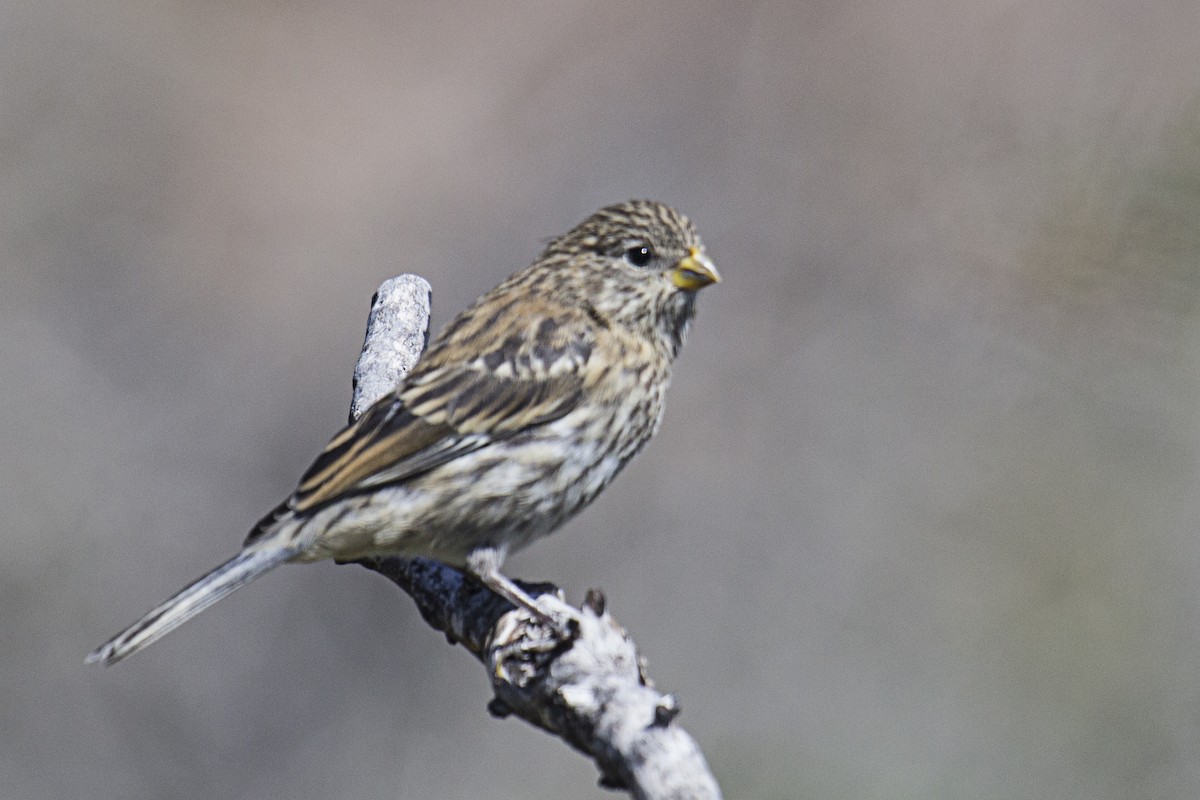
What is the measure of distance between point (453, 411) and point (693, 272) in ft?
3.41

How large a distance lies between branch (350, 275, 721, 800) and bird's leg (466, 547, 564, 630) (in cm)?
4

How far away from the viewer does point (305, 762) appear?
6895 mm

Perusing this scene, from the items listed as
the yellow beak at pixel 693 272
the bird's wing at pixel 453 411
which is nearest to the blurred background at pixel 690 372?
the yellow beak at pixel 693 272

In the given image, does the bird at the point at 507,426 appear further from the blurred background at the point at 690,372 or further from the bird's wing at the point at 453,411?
the blurred background at the point at 690,372

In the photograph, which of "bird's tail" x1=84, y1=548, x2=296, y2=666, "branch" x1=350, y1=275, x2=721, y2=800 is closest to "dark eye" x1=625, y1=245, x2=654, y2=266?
"branch" x1=350, y1=275, x2=721, y2=800

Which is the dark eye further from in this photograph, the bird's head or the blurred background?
the blurred background

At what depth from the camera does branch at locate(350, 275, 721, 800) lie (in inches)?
112

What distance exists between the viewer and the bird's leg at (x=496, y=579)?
3963 mm

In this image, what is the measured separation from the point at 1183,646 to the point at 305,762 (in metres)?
4.09

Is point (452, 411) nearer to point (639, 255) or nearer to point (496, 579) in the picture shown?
point (496, 579)

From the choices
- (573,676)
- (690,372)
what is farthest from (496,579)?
(690,372)

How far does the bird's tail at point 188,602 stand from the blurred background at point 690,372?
2222 millimetres

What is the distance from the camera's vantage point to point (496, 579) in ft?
13.8

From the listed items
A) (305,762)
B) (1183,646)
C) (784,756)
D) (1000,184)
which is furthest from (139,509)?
(1183,646)
